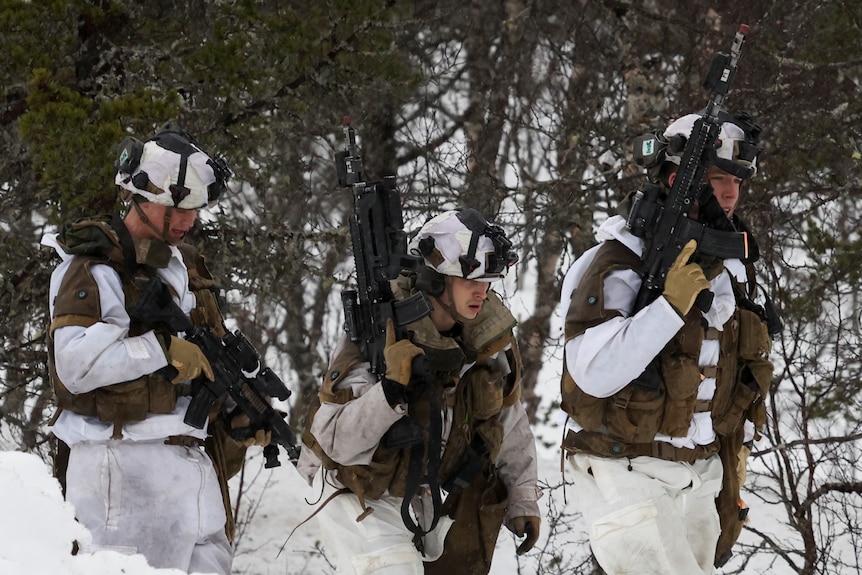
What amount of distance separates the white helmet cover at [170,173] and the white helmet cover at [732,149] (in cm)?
187

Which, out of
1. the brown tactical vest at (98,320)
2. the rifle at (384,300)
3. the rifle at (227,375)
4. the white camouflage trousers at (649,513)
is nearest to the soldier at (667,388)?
the white camouflage trousers at (649,513)

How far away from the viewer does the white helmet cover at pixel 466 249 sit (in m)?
3.78

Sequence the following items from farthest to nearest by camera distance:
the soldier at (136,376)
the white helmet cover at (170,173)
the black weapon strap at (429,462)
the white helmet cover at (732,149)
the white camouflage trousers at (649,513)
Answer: the white helmet cover at (732,149) < the white camouflage trousers at (649,513) < the white helmet cover at (170,173) < the black weapon strap at (429,462) < the soldier at (136,376)

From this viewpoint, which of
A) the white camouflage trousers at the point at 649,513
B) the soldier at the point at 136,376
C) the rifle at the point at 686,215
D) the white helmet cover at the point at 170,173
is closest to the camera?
the soldier at the point at 136,376

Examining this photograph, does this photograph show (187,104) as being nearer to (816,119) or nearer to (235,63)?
(235,63)

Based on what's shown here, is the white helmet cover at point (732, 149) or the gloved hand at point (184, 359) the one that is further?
the white helmet cover at point (732, 149)

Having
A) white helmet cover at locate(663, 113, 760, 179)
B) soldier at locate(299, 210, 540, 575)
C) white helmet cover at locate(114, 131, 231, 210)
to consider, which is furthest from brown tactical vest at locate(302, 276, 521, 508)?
white helmet cover at locate(663, 113, 760, 179)

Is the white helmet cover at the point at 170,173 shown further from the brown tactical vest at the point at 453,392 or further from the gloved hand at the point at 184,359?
the brown tactical vest at the point at 453,392

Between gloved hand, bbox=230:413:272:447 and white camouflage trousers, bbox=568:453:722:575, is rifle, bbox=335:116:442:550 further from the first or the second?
white camouflage trousers, bbox=568:453:722:575

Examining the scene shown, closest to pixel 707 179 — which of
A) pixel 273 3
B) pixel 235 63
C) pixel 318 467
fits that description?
pixel 318 467

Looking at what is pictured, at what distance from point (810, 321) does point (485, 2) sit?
5005 millimetres

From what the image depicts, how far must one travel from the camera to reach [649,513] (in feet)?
12.7

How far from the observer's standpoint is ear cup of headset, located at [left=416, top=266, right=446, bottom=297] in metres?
3.81

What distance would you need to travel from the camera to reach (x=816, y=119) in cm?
638
